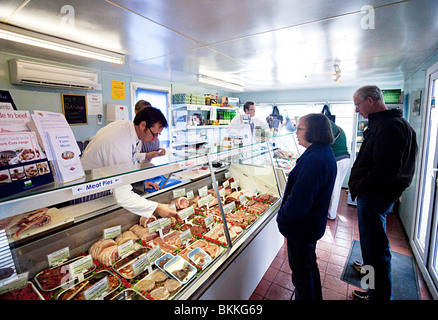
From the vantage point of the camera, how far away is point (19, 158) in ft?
3.48

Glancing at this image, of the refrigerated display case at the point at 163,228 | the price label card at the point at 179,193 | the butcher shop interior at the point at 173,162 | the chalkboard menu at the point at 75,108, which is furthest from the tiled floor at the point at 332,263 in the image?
the chalkboard menu at the point at 75,108

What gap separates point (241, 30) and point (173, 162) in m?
1.66

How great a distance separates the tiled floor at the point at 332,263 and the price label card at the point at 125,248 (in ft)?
5.24

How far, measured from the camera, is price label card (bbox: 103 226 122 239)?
1883 mm

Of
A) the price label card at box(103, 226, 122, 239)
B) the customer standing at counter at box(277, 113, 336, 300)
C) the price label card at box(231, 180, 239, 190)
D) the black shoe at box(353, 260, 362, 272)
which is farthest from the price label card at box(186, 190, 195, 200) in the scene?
the black shoe at box(353, 260, 362, 272)

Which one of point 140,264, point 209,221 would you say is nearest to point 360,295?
point 209,221

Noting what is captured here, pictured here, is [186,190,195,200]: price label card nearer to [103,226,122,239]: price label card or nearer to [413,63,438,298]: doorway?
[103,226,122,239]: price label card

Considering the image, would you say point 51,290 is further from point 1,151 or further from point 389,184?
point 389,184

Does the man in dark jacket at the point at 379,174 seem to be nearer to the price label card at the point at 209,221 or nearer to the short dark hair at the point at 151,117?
the price label card at the point at 209,221

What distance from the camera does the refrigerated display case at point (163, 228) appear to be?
1359 mm

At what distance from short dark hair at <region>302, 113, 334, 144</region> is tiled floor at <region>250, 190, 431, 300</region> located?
189 cm

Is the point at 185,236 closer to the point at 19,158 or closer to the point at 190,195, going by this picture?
the point at 190,195

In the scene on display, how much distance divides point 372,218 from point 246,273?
4.76 ft

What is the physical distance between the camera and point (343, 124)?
7160 millimetres
